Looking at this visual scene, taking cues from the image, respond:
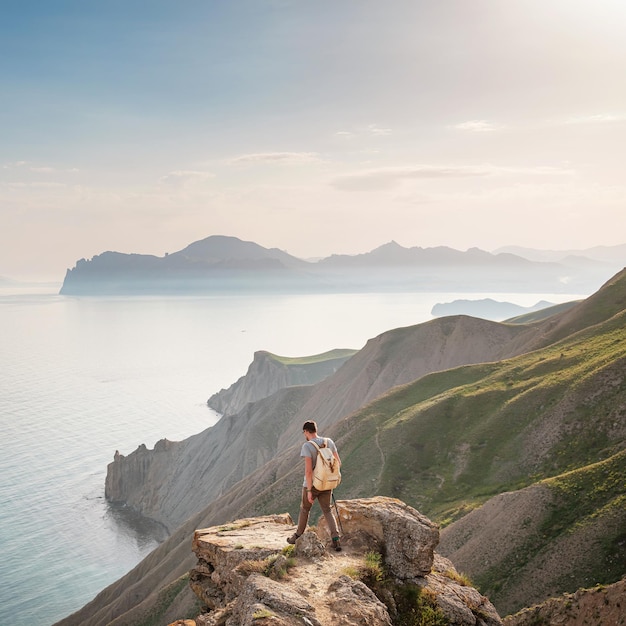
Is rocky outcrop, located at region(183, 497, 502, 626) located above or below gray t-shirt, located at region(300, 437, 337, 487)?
below

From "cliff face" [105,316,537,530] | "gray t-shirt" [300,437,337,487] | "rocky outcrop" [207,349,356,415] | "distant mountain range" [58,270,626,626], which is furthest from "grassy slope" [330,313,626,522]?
"rocky outcrop" [207,349,356,415]

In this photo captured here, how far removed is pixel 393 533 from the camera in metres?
14.8

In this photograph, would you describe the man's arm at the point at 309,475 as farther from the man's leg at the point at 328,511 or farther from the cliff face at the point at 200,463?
the cliff face at the point at 200,463

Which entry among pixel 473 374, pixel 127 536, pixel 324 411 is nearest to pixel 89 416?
pixel 127 536

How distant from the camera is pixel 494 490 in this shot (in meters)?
39.7

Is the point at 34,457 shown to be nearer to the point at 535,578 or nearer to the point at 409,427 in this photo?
the point at 409,427

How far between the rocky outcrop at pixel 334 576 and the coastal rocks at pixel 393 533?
2 centimetres

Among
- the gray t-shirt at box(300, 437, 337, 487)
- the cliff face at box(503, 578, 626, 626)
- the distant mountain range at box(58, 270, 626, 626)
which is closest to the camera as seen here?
the gray t-shirt at box(300, 437, 337, 487)

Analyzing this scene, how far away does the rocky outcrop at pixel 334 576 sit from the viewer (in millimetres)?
11516

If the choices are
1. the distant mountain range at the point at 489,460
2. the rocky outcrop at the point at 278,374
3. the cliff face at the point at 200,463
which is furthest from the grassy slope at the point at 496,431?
the rocky outcrop at the point at 278,374

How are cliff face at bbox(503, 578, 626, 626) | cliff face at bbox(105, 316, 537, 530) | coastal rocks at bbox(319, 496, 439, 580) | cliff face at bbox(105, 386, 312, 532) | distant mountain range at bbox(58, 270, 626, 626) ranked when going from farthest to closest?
1. cliff face at bbox(105, 386, 312, 532)
2. cliff face at bbox(105, 316, 537, 530)
3. distant mountain range at bbox(58, 270, 626, 626)
4. cliff face at bbox(503, 578, 626, 626)
5. coastal rocks at bbox(319, 496, 439, 580)

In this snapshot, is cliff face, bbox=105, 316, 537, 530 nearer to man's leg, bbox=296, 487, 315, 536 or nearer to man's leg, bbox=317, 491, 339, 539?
man's leg, bbox=317, 491, 339, 539

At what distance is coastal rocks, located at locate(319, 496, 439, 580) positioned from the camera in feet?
46.8

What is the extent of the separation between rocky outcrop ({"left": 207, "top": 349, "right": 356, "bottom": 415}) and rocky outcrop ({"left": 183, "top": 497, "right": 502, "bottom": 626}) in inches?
5068
